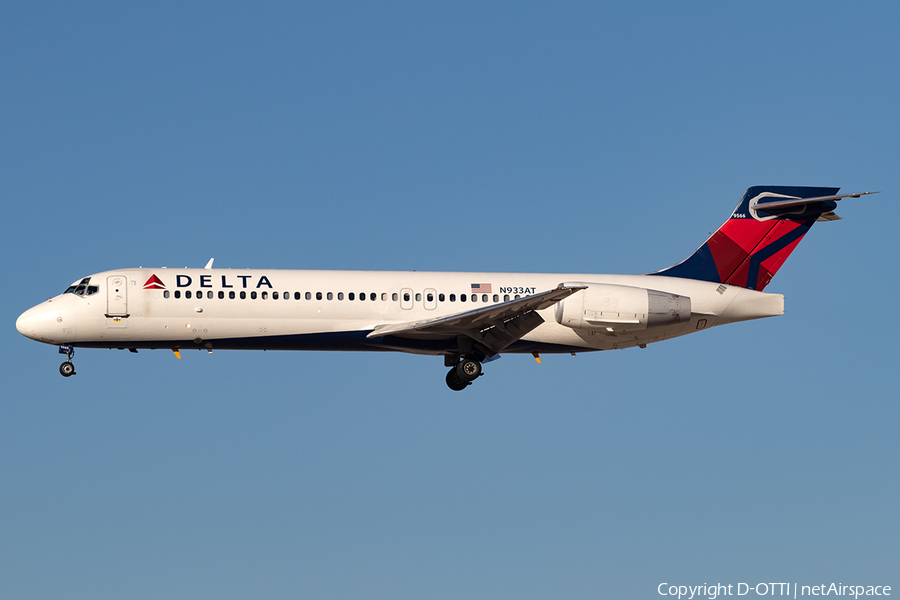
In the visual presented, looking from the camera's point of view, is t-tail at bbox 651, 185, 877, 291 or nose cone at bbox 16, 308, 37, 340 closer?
nose cone at bbox 16, 308, 37, 340

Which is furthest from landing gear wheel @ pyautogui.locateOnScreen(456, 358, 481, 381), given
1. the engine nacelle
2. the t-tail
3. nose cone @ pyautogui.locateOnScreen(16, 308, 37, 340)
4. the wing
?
nose cone @ pyautogui.locateOnScreen(16, 308, 37, 340)

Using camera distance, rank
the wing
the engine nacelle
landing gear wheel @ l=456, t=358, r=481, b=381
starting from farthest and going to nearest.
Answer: landing gear wheel @ l=456, t=358, r=481, b=381, the engine nacelle, the wing

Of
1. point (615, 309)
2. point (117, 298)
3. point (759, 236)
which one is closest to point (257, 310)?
point (117, 298)

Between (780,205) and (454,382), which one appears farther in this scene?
(780,205)

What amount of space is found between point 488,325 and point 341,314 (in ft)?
14.6

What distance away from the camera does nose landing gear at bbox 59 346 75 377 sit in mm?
31641

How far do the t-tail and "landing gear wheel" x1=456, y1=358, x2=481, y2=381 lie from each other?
729 cm

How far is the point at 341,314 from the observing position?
3141cm

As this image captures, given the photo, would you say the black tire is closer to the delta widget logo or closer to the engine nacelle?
the delta widget logo

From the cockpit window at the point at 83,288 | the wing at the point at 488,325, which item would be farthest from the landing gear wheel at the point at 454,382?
the cockpit window at the point at 83,288

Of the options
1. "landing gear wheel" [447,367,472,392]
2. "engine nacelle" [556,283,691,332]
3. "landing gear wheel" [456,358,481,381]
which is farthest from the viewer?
"landing gear wheel" [447,367,472,392]

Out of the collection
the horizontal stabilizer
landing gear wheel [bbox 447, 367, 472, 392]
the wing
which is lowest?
landing gear wheel [bbox 447, 367, 472, 392]

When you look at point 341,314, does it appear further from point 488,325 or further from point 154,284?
point 154,284

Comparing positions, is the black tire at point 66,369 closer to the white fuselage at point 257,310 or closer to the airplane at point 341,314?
the airplane at point 341,314
